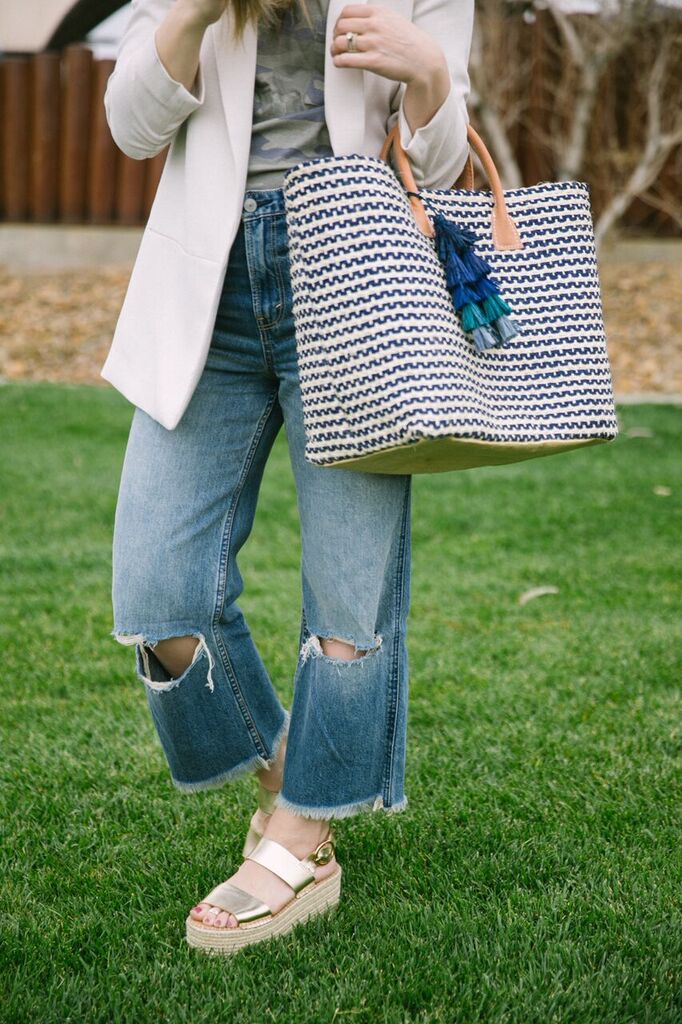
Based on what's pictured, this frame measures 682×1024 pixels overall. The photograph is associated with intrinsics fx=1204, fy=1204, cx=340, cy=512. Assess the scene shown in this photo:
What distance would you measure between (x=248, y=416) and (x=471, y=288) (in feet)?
1.54

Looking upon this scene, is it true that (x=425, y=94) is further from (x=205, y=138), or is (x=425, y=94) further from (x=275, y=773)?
(x=275, y=773)

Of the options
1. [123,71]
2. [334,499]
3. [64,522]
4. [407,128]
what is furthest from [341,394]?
[64,522]

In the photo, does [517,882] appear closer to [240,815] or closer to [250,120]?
[240,815]

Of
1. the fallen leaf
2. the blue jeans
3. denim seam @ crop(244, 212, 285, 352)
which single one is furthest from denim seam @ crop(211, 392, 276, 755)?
the fallen leaf

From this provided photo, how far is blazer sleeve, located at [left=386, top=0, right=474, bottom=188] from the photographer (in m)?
1.86

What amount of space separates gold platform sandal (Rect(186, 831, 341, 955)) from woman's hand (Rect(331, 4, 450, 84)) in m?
1.30

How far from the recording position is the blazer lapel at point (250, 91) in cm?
184

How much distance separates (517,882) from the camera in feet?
7.72

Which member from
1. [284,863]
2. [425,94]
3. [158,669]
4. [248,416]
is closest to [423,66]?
[425,94]

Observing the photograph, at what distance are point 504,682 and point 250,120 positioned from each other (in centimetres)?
206

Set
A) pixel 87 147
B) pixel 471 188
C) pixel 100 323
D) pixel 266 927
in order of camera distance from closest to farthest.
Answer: pixel 471 188, pixel 266 927, pixel 100 323, pixel 87 147

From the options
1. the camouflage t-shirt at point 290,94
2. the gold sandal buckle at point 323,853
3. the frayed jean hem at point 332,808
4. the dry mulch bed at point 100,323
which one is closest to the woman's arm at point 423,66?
the camouflage t-shirt at point 290,94

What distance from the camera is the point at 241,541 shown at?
2.17 m

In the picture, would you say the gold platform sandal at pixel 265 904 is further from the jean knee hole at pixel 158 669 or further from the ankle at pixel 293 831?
the jean knee hole at pixel 158 669
